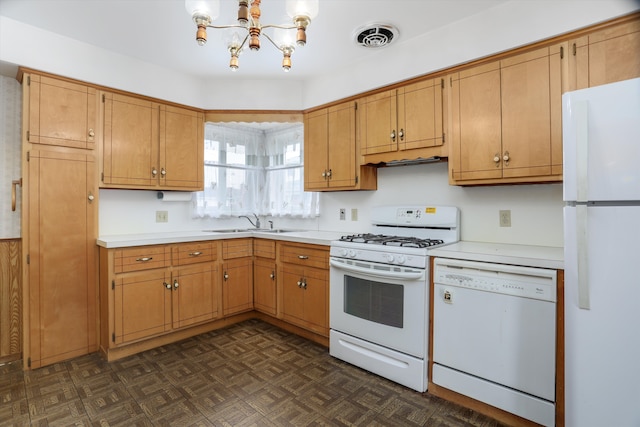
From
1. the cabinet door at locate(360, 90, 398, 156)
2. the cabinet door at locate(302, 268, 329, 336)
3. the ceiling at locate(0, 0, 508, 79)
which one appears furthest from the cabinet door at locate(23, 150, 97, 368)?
the cabinet door at locate(360, 90, 398, 156)

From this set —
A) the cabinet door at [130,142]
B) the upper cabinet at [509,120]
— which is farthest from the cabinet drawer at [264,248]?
the upper cabinet at [509,120]

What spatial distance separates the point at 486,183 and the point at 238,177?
2887mm

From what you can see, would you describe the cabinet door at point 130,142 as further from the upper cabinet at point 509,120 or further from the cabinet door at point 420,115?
the upper cabinet at point 509,120

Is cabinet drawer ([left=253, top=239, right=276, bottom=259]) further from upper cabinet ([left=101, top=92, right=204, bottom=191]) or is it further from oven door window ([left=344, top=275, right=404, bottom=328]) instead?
oven door window ([left=344, top=275, right=404, bottom=328])

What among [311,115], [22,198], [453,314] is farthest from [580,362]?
[22,198]

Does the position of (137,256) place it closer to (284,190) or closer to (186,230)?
(186,230)

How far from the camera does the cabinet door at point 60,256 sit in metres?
2.47

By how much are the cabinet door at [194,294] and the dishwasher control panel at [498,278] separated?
212cm

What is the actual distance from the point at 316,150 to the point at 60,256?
2.39 metres

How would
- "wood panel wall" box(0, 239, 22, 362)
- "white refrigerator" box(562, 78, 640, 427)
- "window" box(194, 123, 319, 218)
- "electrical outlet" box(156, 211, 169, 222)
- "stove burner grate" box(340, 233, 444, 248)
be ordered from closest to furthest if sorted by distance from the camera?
"white refrigerator" box(562, 78, 640, 427) → "stove burner grate" box(340, 233, 444, 248) → "wood panel wall" box(0, 239, 22, 362) → "electrical outlet" box(156, 211, 169, 222) → "window" box(194, 123, 319, 218)

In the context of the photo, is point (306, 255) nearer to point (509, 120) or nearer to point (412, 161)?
point (412, 161)

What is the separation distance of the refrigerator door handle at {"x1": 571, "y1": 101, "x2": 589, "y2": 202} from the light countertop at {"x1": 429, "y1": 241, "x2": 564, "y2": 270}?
0.43 metres

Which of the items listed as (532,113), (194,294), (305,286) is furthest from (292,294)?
(532,113)

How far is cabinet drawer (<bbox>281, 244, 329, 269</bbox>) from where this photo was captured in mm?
2795
